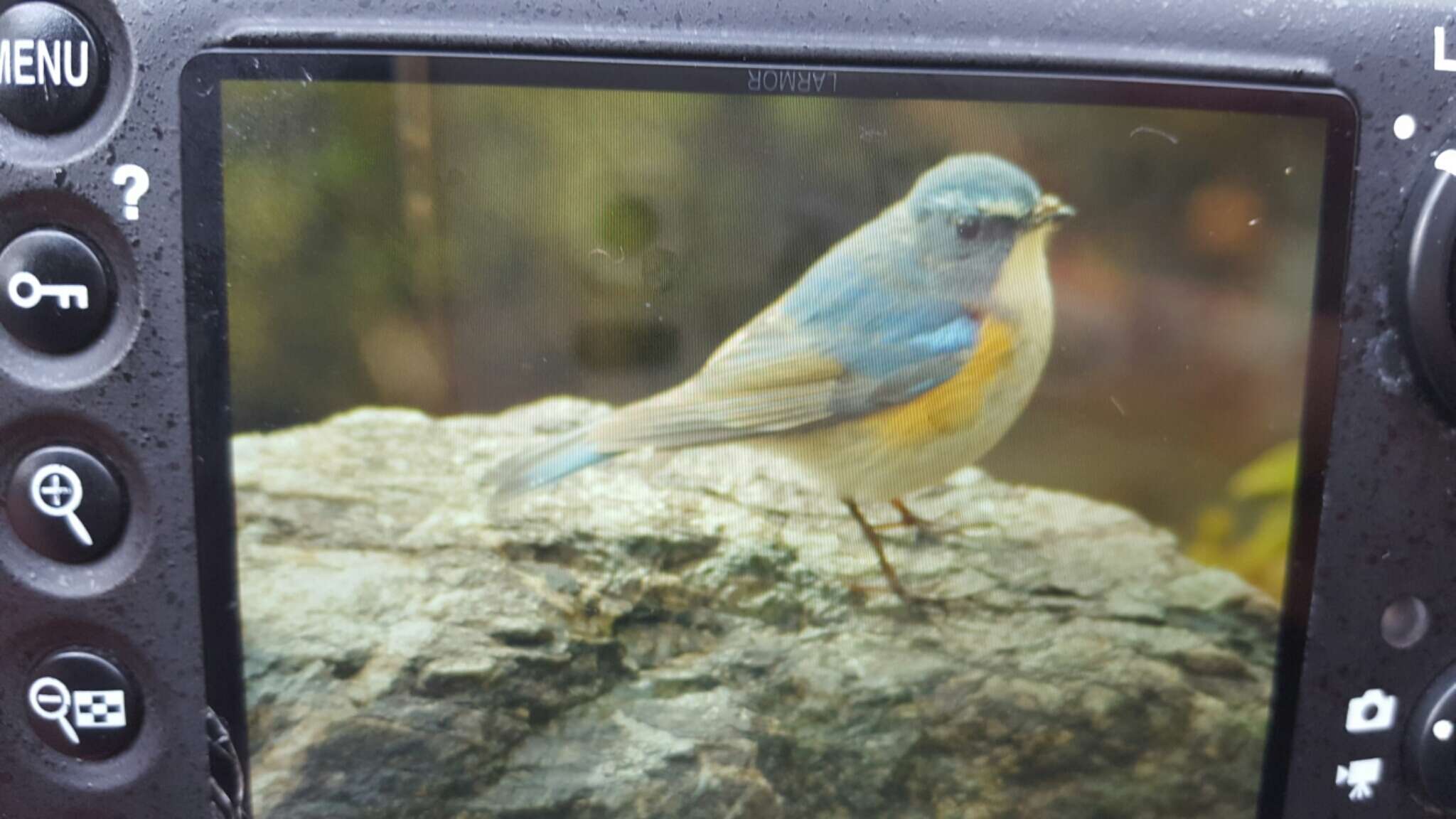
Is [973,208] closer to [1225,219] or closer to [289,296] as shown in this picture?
[1225,219]

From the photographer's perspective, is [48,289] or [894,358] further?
[894,358]

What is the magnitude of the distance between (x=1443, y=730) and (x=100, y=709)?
1.22 m

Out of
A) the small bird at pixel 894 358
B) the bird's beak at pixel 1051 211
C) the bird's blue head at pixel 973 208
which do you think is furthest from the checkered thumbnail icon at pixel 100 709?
the bird's beak at pixel 1051 211

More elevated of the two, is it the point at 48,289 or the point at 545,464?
the point at 48,289

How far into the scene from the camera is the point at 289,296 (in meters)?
0.94

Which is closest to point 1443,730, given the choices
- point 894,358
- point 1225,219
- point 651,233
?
point 1225,219

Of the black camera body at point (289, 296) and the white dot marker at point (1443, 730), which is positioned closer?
the black camera body at point (289, 296)

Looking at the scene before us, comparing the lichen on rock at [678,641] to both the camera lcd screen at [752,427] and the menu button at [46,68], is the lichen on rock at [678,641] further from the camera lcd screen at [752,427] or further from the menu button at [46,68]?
the menu button at [46,68]

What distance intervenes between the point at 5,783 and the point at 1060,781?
3.10 ft

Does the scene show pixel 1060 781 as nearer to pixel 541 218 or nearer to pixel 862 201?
pixel 862 201

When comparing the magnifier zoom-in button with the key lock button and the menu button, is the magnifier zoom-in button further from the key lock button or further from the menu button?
the menu button

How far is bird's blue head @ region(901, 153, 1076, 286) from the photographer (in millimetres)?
980

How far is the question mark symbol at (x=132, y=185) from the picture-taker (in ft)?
2.95

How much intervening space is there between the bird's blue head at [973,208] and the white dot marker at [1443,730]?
605mm
